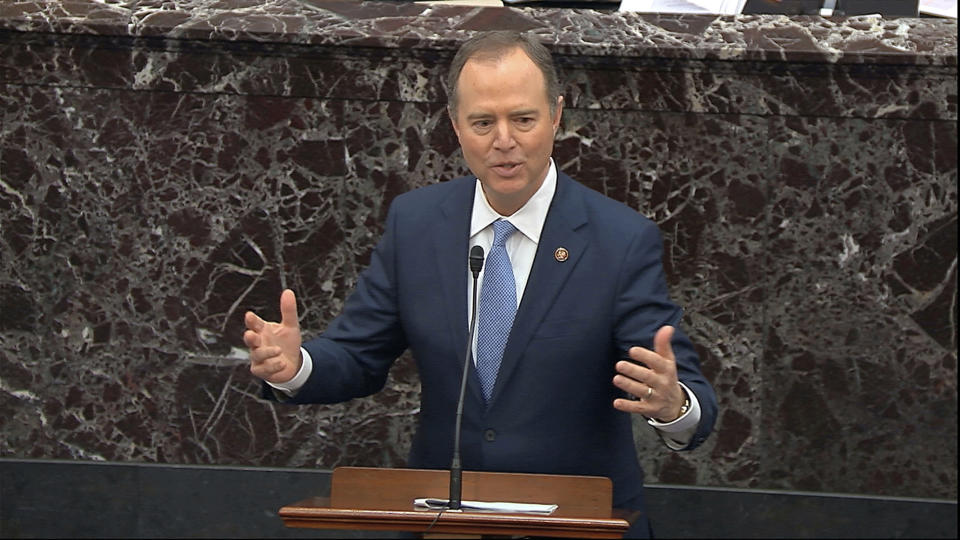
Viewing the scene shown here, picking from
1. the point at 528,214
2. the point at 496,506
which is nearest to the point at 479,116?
the point at 528,214

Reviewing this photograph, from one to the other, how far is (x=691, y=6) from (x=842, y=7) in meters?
0.45

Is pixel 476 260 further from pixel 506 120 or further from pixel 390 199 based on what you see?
pixel 390 199

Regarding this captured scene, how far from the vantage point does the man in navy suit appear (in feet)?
10.7

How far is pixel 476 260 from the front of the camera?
9.99ft

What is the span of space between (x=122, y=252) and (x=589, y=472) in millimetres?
1789

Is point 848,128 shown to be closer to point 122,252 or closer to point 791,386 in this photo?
point 791,386

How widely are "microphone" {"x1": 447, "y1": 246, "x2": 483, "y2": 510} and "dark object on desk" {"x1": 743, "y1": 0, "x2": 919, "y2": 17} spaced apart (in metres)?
1.98

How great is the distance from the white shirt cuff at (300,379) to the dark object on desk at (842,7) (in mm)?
2154

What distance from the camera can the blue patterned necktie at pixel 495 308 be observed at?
10.9 ft

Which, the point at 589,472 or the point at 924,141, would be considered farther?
the point at 924,141

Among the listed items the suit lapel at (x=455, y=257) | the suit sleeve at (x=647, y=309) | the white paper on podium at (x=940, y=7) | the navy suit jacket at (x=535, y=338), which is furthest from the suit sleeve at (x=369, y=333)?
the white paper on podium at (x=940, y=7)

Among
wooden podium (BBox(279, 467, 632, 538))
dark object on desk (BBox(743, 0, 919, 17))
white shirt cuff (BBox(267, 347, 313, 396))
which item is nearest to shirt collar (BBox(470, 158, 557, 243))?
white shirt cuff (BBox(267, 347, 313, 396))

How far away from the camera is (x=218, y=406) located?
180 inches

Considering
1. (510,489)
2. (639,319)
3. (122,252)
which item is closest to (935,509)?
(639,319)
